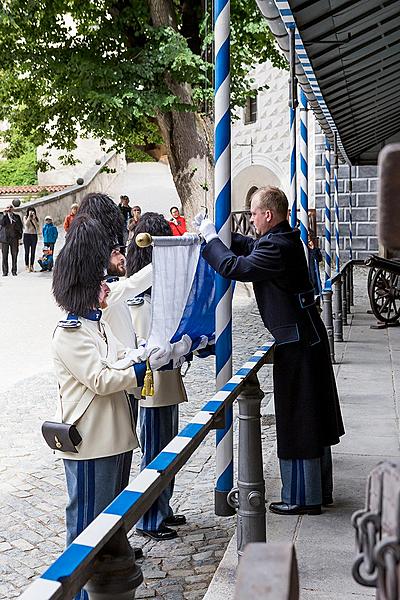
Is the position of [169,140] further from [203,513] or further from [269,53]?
[203,513]

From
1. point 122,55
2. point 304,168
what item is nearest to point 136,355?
point 304,168

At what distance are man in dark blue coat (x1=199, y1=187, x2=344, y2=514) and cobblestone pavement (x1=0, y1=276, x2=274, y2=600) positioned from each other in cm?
49

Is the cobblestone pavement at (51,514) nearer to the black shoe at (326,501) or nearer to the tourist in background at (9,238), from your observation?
the black shoe at (326,501)

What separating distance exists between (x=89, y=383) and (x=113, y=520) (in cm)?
177

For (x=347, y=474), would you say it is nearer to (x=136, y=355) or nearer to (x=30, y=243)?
(x=136, y=355)

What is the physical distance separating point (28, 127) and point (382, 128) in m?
9.67

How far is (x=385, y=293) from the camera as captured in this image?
12344 millimetres

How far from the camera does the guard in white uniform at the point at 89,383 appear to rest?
359 cm

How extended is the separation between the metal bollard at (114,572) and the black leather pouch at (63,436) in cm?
175

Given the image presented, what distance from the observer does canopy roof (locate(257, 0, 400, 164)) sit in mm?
5047

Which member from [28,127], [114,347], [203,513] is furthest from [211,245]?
[28,127]

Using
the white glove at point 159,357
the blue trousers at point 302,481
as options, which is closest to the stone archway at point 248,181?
the blue trousers at point 302,481

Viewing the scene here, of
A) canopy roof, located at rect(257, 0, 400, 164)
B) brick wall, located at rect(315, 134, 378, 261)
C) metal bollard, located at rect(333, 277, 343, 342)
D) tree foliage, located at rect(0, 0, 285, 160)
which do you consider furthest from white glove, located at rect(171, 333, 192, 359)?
brick wall, located at rect(315, 134, 378, 261)

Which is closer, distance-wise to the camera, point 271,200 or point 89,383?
point 89,383
